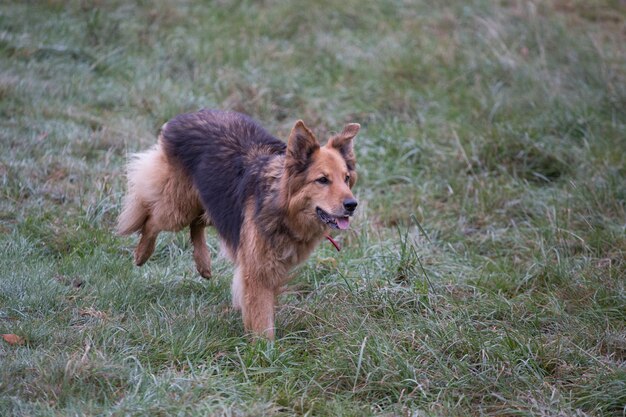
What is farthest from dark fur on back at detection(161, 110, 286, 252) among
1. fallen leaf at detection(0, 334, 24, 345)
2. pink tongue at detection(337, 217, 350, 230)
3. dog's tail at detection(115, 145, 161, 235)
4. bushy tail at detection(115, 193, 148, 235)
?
fallen leaf at detection(0, 334, 24, 345)

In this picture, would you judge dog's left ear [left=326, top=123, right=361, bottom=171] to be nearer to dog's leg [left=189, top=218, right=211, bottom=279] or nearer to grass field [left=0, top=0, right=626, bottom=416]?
grass field [left=0, top=0, right=626, bottom=416]

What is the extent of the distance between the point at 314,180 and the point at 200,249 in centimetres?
162

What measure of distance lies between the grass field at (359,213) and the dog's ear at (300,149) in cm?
114

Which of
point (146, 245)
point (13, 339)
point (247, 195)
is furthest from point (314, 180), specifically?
point (13, 339)

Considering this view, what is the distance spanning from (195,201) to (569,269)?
3.18 meters

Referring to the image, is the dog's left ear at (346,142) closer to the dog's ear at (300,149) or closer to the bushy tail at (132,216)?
the dog's ear at (300,149)

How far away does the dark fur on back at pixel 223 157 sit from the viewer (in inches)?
217

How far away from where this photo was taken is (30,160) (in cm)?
759

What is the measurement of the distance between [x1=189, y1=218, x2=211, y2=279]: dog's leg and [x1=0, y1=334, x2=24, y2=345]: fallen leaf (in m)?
1.73

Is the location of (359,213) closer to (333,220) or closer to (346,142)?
(346,142)

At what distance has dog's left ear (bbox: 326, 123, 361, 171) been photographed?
5301 millimetres

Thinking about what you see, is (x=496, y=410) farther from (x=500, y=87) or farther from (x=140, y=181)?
(x=500, y=87)

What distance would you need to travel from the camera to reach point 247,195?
5465mm

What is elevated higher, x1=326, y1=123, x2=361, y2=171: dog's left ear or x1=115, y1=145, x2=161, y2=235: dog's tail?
x1=326, y1=123, x2=361, y2=171: dog's left ear
